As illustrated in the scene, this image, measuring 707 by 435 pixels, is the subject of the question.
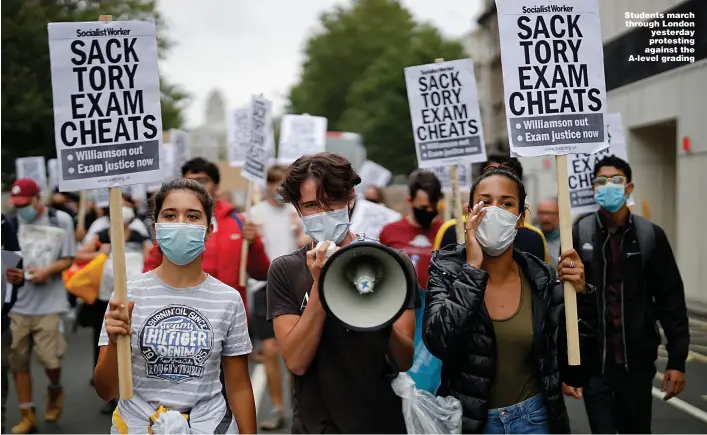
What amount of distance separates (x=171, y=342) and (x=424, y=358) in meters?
1.06

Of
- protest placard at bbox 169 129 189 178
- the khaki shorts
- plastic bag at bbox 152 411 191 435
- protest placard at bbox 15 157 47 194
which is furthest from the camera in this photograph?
protest placard at bbox 15 157 47 194

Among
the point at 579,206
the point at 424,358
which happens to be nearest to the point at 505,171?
the point at 424,358

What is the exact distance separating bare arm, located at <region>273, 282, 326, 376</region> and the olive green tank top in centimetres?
80

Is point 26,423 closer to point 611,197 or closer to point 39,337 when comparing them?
point 39,337

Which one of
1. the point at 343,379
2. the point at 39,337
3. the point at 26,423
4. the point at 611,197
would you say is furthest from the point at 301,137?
the point at 343,379

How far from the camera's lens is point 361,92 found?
2045 inches

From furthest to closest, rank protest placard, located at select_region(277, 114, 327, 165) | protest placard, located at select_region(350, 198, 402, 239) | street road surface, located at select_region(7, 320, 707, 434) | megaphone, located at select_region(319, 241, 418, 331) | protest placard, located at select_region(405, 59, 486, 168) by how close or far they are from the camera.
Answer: protest placard, located at select_region(277, 114, 327, 165), protest placard, located at select_region(350, 198, 402, 239), protest placard, located at select_region(405, 59, 486, 168), street road surface, located at select_region(7, 320, 707, 434), megaphone, located at select_region(319, 241, 418, 331)

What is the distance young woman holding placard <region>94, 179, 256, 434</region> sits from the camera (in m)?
3.71

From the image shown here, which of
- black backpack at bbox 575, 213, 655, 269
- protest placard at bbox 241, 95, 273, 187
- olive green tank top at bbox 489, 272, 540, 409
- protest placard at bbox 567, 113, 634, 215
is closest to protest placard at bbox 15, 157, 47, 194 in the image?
protest placard at bbox 241, 95, 273, 187

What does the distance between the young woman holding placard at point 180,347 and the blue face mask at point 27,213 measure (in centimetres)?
483

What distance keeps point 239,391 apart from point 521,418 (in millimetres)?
1060

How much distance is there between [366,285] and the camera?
342 centimetres

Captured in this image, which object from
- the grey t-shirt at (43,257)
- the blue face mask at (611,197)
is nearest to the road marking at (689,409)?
the blue face mask at (611,197)

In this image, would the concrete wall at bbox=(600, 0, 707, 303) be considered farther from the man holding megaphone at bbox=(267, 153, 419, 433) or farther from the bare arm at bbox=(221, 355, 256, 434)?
the bare arm at bbox=(221, 355, 256, 434)
